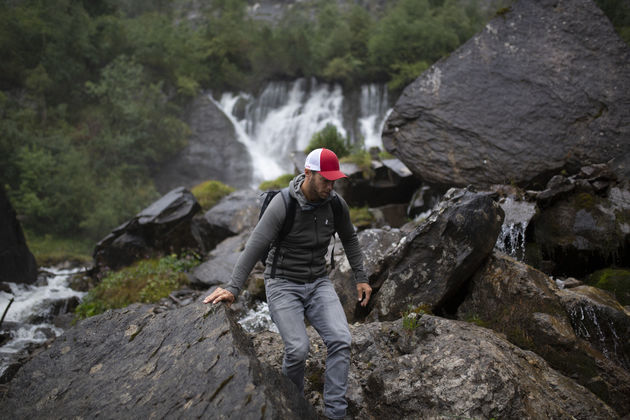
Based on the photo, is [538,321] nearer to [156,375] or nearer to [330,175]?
[330,175]

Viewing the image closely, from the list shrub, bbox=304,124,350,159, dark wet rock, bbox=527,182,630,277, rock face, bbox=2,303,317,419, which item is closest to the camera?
rock face, bbox=2,303,317,419

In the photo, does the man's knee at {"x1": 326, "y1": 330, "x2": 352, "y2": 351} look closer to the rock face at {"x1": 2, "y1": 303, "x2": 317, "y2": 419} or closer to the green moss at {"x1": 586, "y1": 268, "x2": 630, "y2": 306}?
the rock face at {"x1": 2, "y1": 303, "x2": 317, "y2": 419}

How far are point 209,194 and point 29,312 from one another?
796 cm

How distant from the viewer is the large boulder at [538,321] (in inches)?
187

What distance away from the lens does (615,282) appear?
22.9 feet

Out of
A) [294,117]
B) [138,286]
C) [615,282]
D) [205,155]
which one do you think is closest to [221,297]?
[615,282]

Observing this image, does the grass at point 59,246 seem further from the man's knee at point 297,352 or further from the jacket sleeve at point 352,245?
the man's knee at point 297,352

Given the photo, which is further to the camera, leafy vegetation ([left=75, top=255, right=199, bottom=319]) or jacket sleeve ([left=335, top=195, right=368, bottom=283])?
leafy vegetation ([left=75, top=255, right=199, bottom=319])

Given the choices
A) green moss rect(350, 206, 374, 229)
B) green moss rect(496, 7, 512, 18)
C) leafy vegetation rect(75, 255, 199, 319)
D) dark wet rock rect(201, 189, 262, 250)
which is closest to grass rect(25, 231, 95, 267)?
dark wet rock rect(201, 189, 262, 250)

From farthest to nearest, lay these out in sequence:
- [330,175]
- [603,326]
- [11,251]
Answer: [11,251] < [603,326] < [330,175]

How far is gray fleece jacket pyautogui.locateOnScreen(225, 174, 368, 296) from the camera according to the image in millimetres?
3852

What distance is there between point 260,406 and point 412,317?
247 cm

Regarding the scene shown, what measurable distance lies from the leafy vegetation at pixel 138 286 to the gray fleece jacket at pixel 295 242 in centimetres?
712

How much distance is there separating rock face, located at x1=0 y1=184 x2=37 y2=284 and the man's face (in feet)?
43.2
